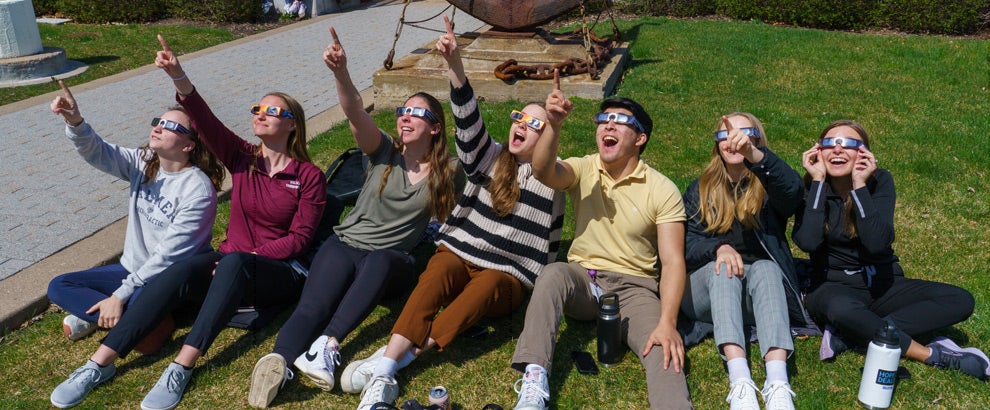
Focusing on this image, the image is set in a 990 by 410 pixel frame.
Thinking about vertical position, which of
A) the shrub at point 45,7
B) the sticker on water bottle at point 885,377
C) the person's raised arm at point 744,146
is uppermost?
the person's raised arm at point 744,146

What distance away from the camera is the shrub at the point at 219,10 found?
53.2ft

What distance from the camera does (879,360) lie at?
363 centimetres

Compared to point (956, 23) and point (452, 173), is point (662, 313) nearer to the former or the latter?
point (452, 173)

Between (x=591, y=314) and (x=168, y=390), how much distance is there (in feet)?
7.06

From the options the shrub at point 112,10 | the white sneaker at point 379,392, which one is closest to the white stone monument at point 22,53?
the shrub at point 112,10

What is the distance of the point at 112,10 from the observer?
1650 cm

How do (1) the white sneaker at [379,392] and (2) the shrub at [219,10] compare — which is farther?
(2) the shrub at [219,10]

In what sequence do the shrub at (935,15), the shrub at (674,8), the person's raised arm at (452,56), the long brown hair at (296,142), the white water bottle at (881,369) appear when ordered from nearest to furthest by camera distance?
the white water bottle at (881,369)
the person's raised arm at (452,56)
the long brown hair at (296,142)
the shrub at (935,15)
the shrub at (674,8)

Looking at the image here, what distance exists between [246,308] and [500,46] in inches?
219

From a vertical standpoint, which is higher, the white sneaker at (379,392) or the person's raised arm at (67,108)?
the person's raised arm at (67,108)

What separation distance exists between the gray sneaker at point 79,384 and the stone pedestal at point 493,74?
5.32 m

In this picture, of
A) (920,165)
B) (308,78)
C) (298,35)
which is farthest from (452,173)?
(298,35)

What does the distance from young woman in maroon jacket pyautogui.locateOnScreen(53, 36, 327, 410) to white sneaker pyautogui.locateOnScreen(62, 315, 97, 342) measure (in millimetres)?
537

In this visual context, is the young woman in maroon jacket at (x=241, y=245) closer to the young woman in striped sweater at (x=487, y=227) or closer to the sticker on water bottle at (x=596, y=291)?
the young woman in striped sweater at (x=487, y=227)
